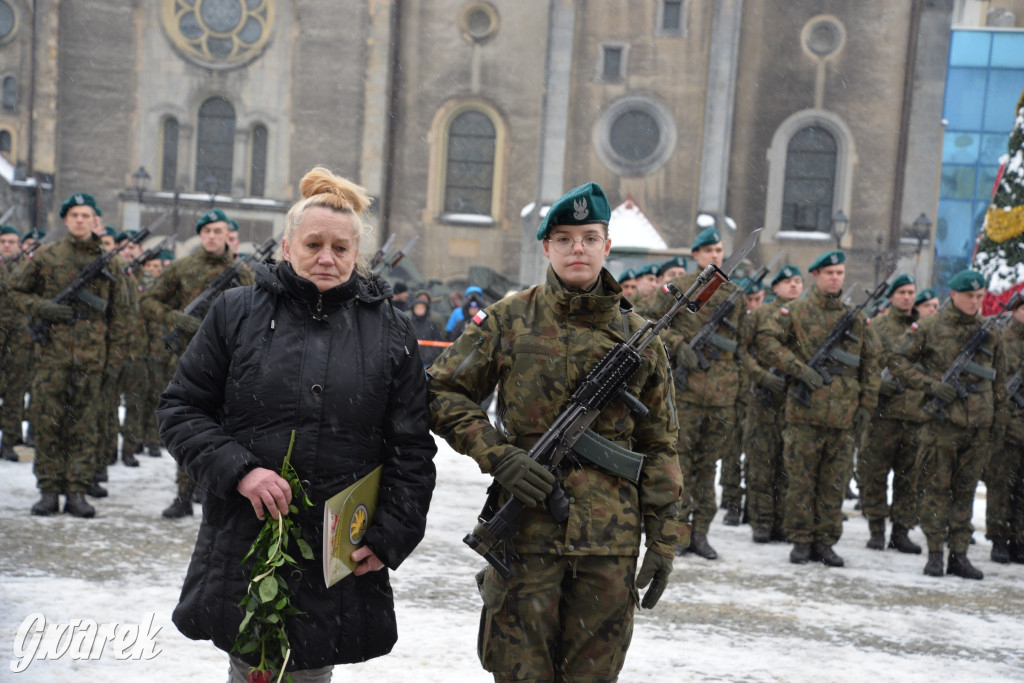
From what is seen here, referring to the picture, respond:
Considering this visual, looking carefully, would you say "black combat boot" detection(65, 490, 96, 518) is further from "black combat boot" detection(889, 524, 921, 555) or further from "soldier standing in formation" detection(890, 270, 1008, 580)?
"black combat boot" detection(889, 524, 921, 555)

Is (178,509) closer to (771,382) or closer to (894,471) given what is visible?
(771,382)

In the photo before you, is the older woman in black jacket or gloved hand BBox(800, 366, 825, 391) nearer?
the older woman in black jacket

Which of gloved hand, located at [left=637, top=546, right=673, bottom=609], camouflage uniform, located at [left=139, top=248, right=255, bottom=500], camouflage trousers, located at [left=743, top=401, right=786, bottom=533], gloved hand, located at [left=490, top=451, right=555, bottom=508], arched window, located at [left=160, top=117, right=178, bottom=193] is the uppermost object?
arched window, located at [left=160, top=117, right=178, bottom=193]

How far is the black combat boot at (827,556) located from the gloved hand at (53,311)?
585 cm

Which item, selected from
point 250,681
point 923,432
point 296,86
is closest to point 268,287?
point 250,681

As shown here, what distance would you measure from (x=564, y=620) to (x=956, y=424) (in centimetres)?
535

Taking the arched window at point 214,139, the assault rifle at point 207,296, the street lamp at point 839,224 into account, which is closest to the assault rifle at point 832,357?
the assault rifle at point 207,296

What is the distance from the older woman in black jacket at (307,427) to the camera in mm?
3002

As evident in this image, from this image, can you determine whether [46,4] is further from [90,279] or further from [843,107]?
[90,279]

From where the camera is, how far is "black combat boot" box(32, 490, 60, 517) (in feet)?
25.3

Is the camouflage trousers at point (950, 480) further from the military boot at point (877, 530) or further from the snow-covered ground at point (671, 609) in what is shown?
the military boot at point (877, 530)

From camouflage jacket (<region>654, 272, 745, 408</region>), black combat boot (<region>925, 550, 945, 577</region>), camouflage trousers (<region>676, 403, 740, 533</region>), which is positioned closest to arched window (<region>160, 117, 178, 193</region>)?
camouflage jacket (<region>654, 272, 745, 408</region>)

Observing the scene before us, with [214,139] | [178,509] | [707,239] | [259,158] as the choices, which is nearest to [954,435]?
[707,239]

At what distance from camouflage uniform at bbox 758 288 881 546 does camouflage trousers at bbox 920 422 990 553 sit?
0.58 m
